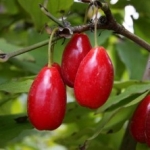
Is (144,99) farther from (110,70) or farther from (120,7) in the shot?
(120,7)

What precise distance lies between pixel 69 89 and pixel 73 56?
2.11 ft

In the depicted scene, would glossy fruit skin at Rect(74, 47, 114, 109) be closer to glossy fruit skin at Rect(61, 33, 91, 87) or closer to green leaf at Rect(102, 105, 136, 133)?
glossy fruit skin at Rect(61, 33, 91, 87)

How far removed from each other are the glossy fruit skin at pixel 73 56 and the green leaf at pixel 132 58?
62 cm

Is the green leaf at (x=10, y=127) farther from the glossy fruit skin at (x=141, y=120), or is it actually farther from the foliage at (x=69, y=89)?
the glossy fruit skin at (x=141, y=120)

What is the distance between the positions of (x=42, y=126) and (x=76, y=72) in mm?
123

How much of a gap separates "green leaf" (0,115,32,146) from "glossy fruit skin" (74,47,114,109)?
333mm

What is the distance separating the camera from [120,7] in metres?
1.64

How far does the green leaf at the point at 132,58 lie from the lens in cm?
160

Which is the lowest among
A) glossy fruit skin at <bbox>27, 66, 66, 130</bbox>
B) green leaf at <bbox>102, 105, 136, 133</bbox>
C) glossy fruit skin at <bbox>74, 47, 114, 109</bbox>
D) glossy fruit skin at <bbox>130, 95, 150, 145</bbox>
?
green leaf at <bbox>102, 105, 136, 133</bbox>

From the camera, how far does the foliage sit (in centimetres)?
118

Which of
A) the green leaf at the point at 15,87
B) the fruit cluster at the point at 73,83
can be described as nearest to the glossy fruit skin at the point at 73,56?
the fruit cluster at the point at 73,83

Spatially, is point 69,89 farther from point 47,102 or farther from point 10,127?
point 47,102

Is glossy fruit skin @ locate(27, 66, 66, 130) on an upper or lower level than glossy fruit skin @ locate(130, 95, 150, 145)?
upper

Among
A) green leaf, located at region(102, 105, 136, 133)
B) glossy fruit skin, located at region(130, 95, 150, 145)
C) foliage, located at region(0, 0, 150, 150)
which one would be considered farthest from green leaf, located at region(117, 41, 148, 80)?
glossy fruit skin, located at region(130, 95, 150, 145)
